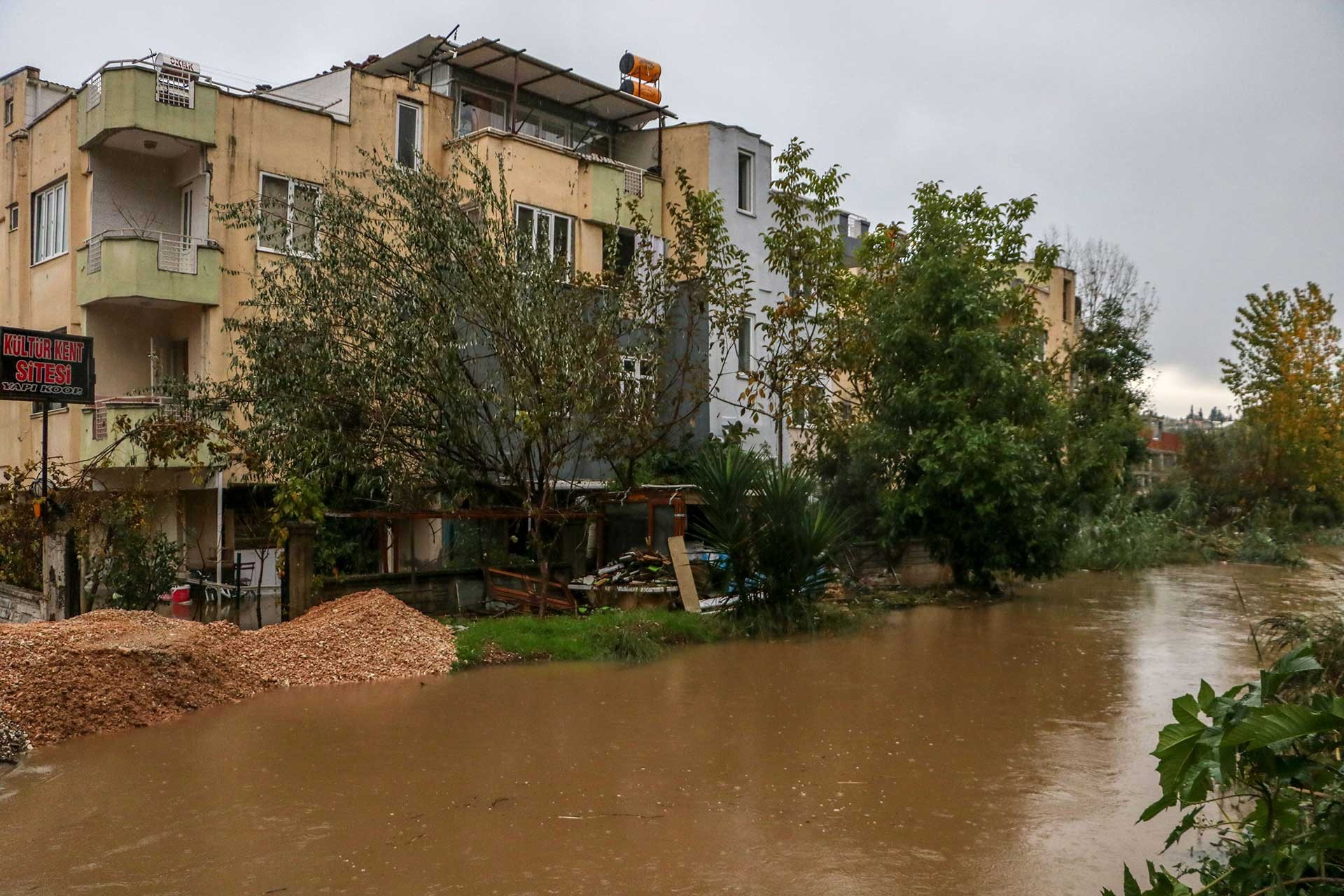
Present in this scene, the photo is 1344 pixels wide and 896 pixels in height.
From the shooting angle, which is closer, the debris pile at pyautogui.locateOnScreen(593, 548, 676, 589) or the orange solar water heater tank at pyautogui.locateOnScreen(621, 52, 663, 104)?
the debris pile at pyautogui.locateOnScreen(593, 548, 676, 589)

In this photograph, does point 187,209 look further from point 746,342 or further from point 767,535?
point 767,535

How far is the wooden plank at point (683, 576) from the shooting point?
1761 cm

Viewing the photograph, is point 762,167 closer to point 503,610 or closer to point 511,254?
point 511,254

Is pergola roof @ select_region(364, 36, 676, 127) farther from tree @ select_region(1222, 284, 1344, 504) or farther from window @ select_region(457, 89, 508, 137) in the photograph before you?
tree @ select_region(1222, 284, 1344, 504)

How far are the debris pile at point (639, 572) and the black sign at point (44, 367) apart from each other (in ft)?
25.6

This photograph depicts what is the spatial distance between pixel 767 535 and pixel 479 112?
553 inches

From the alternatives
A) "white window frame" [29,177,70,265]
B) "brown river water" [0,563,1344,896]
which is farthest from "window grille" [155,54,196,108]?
"brown river water" [0,563,1344,896]

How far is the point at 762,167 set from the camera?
28.7m

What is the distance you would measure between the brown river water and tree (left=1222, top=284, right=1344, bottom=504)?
29132 mm

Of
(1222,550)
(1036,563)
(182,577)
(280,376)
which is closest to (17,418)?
(182,577)

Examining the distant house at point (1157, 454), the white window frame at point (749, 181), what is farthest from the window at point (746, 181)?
the distant house at point (1157, 454)

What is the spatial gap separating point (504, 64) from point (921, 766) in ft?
66.9

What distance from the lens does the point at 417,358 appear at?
16.6 m

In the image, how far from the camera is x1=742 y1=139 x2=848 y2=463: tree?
2184 centimetres
